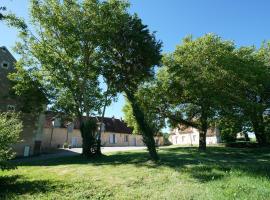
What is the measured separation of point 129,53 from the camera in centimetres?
2497

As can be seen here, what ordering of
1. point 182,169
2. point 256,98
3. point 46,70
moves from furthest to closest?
point 256,98
point 46,70
point 182,169

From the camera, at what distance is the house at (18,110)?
3362 centimetres

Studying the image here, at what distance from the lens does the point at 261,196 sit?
9.72m

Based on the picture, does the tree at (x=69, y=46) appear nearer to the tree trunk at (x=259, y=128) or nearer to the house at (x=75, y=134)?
the house at (x=75, y=134)

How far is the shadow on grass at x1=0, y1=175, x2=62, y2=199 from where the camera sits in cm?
1150

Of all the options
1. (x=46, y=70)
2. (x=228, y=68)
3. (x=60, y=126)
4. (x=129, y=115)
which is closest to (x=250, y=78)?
(x=228, y=68)

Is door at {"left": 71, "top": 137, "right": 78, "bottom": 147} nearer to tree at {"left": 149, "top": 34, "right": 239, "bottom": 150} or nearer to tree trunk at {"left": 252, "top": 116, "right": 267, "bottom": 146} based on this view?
tree at {"left": 149, "top": 34, "right": 239, "bottom": 150}

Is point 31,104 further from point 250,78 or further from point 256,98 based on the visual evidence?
point 256,98

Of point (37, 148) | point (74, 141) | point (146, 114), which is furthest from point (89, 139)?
point (74, 141)

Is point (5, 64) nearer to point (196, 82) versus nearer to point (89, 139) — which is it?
point (89, 139)

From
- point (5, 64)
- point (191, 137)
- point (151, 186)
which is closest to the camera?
point (151, 186)

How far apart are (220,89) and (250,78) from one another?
384 centimetres

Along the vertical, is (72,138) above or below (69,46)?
below

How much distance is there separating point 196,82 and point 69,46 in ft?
42.7
